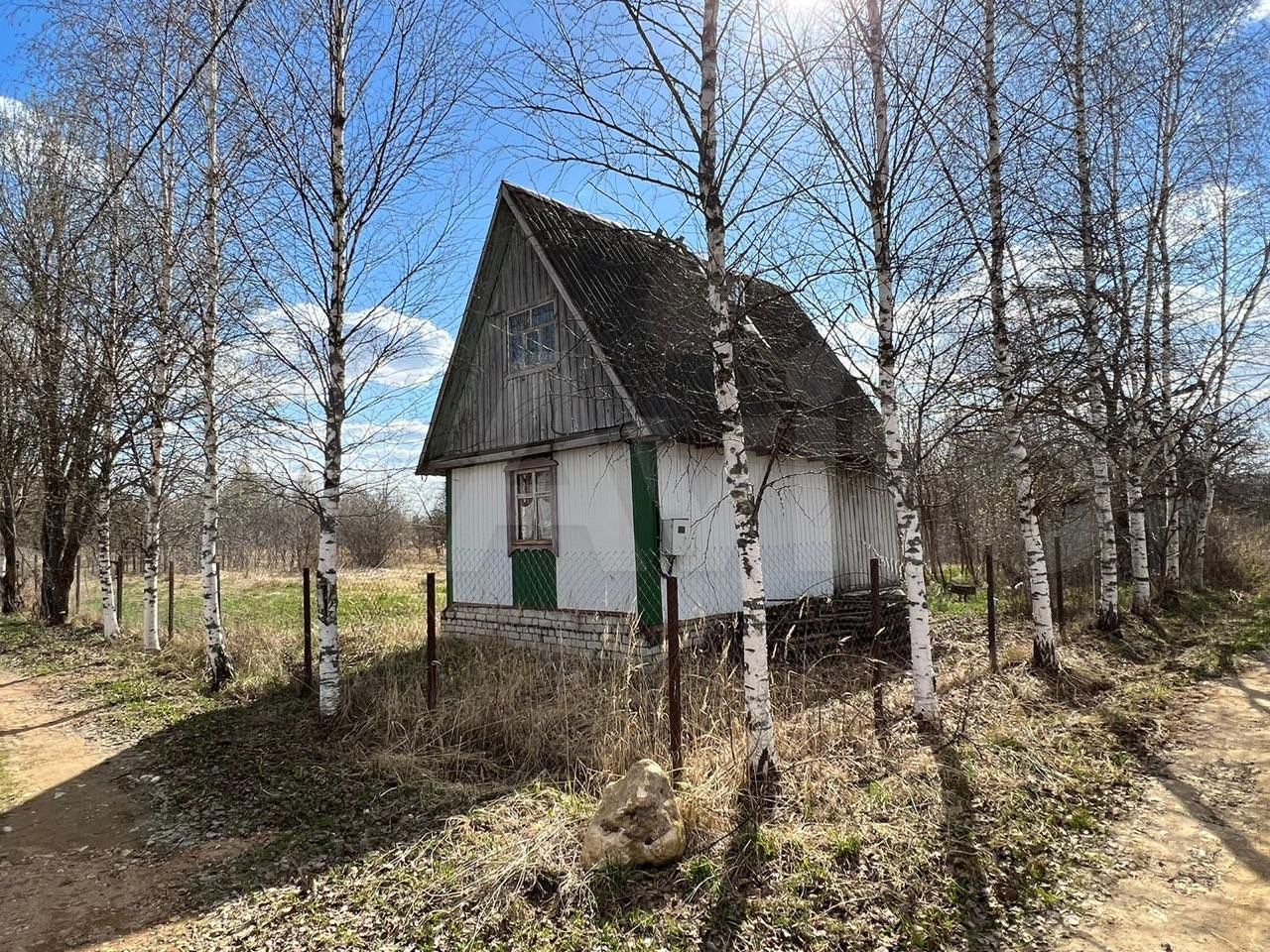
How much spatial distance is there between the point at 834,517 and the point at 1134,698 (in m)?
5.76

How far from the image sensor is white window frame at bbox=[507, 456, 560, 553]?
1051cm

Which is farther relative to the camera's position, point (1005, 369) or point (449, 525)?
point (449, 525)

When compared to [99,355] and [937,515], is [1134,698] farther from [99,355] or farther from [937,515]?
[99,355]

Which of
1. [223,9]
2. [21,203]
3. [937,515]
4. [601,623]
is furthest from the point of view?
[937,515]

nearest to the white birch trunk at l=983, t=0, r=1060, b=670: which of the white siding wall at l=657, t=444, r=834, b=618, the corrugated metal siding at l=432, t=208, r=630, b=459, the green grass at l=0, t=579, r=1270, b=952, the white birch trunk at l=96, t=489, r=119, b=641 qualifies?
the green grass at l=0, t=579, r=1270, b=952

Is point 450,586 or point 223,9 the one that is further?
point 450,586

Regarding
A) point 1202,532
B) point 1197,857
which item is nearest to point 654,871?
point 1197,857

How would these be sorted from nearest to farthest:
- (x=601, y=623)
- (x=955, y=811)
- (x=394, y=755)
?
(x=955, y=811) < (x=394, y=755) < (x=601, y=623)

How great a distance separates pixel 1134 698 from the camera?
23.7ft

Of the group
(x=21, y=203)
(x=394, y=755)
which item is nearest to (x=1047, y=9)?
(x=394, y=755)

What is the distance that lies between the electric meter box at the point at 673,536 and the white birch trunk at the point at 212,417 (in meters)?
5.83

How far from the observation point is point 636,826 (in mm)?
3875

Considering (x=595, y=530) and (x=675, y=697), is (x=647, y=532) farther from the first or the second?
(x=675, y=697)

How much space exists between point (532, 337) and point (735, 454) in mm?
7011
